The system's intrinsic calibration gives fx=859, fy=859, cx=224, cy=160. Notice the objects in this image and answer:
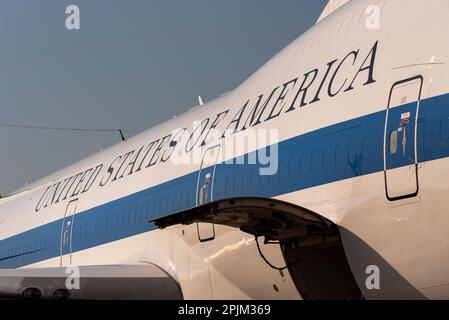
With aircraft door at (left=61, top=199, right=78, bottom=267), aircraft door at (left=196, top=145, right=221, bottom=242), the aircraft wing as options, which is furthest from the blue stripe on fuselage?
the aircraft wing

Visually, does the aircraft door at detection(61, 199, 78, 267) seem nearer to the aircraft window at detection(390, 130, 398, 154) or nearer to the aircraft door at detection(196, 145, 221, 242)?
the aircraft door at detection(196, 145, 221, 242)

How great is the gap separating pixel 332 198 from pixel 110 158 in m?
7.94

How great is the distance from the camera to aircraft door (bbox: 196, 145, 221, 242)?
38.0ft

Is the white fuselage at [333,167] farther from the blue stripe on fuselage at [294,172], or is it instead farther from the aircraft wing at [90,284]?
the aircraft wing at [90,284]

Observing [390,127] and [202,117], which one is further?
[202,117]

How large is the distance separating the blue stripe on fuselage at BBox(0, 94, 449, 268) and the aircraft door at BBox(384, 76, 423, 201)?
0.09 metres

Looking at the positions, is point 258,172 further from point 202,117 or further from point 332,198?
point 202,117

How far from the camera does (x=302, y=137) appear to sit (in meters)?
10.2

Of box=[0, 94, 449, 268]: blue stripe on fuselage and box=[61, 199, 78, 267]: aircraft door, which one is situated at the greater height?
box=[61, 199, 78, 267]: aircraft door

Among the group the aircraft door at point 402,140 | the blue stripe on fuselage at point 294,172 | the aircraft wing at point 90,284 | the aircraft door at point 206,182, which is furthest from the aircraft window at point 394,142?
the aircraft wing at point 90,284

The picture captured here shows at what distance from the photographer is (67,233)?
16531mm
